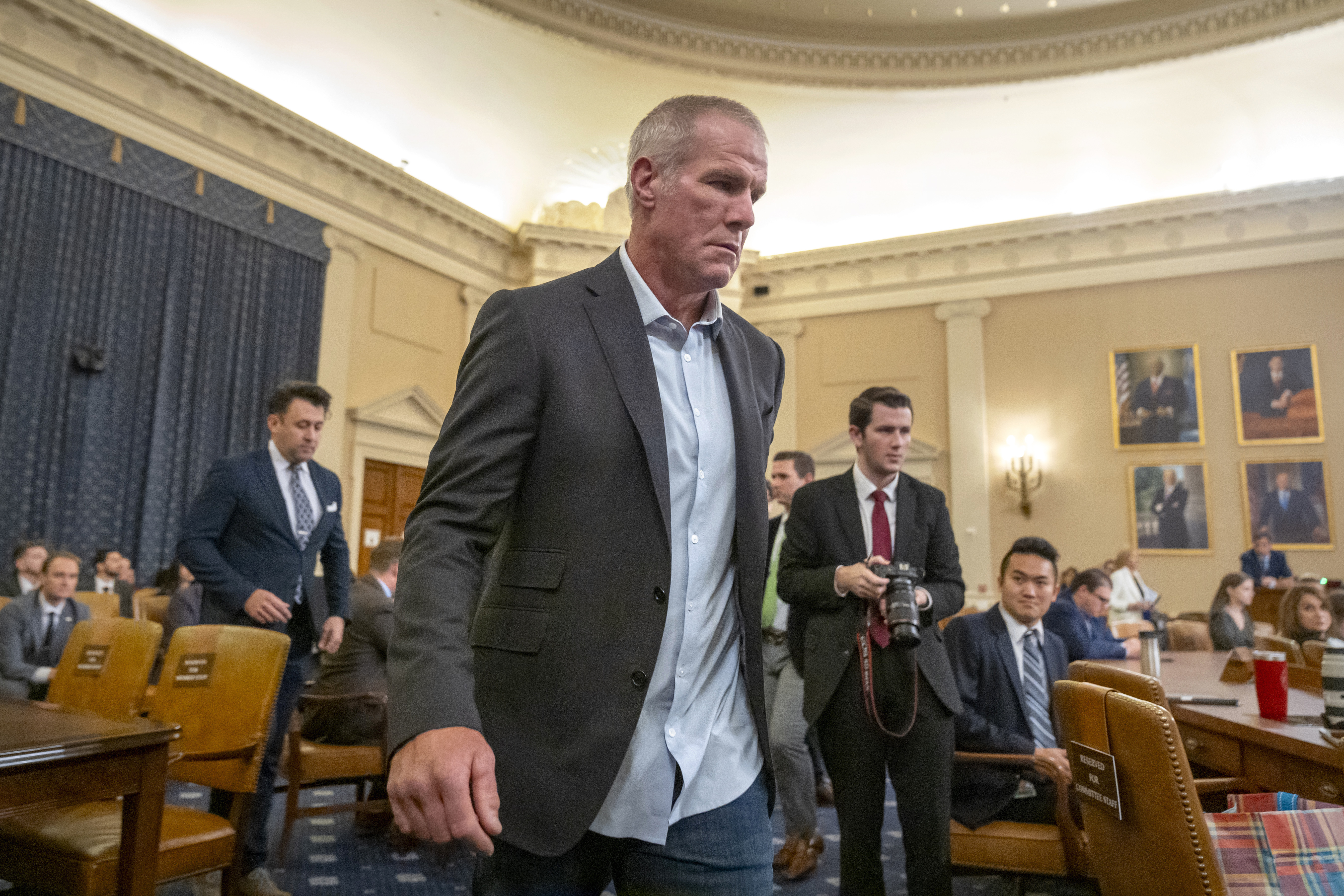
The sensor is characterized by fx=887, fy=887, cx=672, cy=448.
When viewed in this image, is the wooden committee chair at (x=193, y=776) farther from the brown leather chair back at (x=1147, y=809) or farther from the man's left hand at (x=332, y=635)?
the brown leather chair back at (x=1147, y=809)

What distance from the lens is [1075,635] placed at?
386cm

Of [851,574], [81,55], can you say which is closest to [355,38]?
[81,55]

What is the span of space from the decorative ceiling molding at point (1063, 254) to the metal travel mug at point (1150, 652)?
29.0ft

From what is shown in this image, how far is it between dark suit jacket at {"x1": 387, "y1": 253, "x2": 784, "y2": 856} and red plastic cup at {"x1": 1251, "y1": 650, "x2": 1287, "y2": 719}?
6.78 feet

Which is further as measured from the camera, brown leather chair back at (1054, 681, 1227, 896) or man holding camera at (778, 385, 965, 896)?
man holding camera at (778, 385, 965, 896)

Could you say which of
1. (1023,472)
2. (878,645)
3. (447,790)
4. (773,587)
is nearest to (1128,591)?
(1023,472)

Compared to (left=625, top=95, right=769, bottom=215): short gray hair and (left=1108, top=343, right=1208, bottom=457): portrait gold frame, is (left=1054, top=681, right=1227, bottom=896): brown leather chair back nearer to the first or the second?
(left=625, top=95, right=769, bottom=215): short gray hair

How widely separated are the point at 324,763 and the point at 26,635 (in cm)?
244

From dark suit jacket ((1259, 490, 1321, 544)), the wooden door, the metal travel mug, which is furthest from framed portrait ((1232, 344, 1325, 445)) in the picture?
the wooden door

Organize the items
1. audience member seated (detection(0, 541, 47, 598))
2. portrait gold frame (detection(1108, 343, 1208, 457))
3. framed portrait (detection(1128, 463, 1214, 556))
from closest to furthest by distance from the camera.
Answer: audience member seated (detection(0, 541, 47, 598)) < framed portrait (detection(1128, 463, 1214, 556)) < portrait gold frame (detection(1108, 343, 1208, 457))

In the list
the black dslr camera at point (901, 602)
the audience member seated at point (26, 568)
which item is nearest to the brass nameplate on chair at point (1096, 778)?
the black dslr camera at point (901, 602)

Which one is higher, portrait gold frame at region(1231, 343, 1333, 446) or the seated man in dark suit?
portrait gold frame at region(1231, 343, 1333, 446)

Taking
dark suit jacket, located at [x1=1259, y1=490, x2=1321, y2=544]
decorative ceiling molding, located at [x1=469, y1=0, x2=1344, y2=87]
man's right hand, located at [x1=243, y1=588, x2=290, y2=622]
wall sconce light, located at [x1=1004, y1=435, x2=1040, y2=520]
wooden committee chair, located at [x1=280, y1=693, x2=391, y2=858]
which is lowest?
wooden committee chair, located at [x1=280, y1=693, x2=391, y2=858]

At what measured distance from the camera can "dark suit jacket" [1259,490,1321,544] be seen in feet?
32.7
